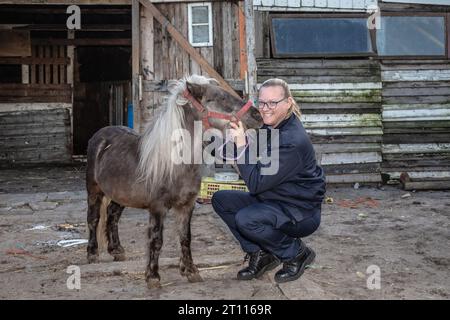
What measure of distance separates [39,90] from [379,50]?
8.57 m

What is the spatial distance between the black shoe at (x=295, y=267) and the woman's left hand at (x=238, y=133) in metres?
1.08

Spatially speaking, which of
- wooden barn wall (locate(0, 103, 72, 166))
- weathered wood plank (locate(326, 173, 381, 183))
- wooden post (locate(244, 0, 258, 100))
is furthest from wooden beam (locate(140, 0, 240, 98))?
wooden barn wall (locate(0, 103, 72, 166))

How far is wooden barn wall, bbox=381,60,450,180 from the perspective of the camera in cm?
971

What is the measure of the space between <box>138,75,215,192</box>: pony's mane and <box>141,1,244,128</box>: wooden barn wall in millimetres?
4875

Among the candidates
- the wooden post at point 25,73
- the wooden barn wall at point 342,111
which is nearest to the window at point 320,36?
the wooden barn wall at point 342,111

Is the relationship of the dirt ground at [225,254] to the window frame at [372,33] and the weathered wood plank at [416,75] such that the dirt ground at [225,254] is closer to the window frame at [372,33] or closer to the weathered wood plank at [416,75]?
the weathered wood plank at [416,75]

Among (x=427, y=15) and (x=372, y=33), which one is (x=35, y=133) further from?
(x=427, y=15)

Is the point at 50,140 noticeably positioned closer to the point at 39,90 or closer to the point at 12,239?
the point at 39,90

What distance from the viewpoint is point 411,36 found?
9.70m

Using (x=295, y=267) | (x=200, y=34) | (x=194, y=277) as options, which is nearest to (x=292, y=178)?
(x=295, y=267)

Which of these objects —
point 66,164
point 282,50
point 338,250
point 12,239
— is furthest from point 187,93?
point 66,164

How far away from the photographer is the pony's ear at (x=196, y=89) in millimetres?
3973

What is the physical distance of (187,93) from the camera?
4.01 m

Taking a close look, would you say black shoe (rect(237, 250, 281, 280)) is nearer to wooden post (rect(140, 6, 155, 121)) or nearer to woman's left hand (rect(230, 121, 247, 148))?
woman's left hand (rect(230, 121, 247, 148))
